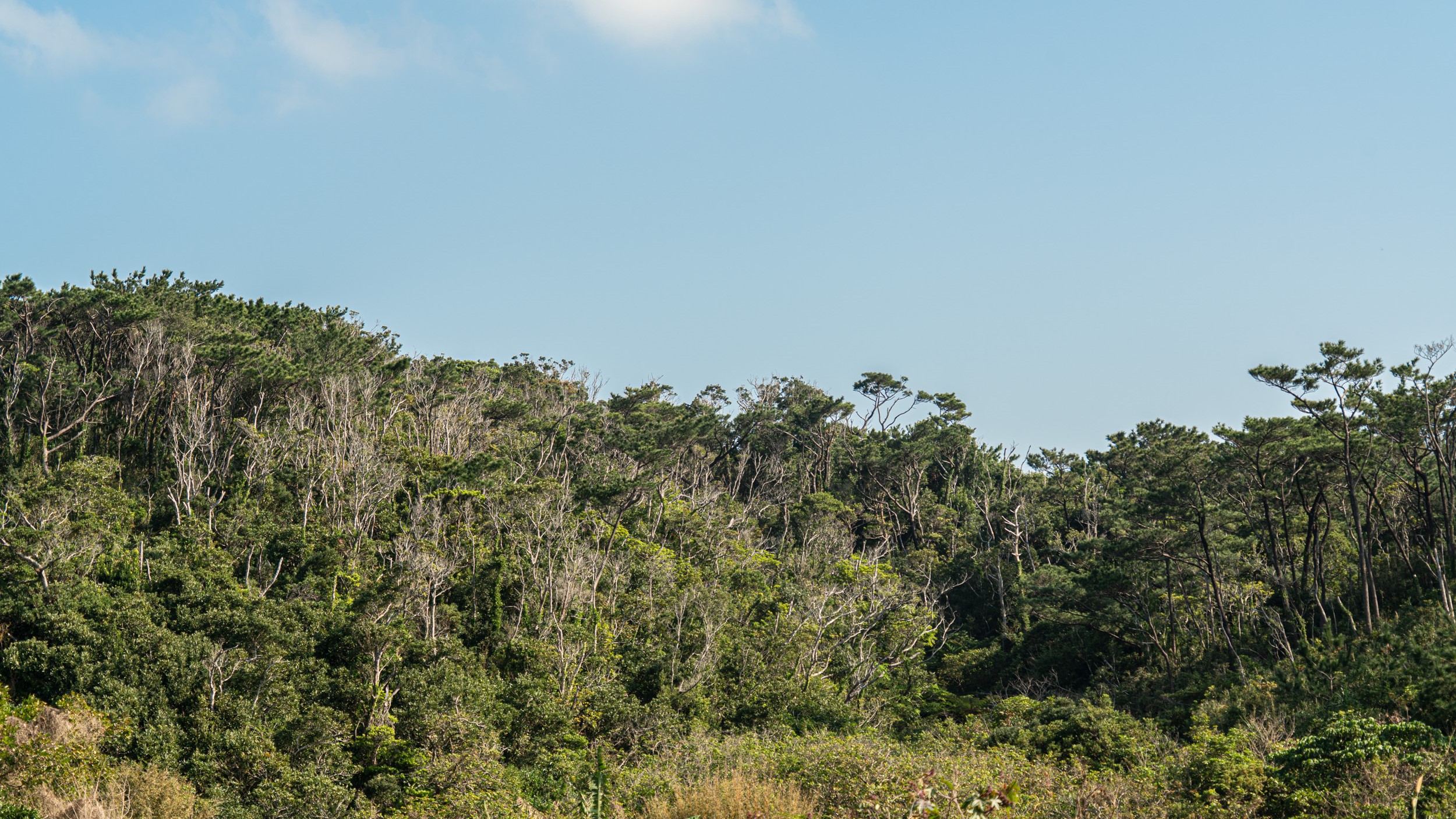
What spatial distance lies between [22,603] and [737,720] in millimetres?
18534

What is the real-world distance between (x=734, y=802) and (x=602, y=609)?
22.0m

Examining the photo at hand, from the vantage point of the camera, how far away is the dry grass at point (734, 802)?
1004cm

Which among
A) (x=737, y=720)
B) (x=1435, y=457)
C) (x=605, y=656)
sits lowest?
(x=737, y=720)

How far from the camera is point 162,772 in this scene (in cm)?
1944

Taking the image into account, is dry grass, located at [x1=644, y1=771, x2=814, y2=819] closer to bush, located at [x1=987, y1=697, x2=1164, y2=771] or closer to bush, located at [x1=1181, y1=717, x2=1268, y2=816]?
bush, located at [x1=1181, y1=717, x2=1268, y2=816]

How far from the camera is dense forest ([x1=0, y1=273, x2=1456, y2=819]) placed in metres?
17.1

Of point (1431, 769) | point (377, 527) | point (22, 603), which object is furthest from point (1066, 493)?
point (22, 603)

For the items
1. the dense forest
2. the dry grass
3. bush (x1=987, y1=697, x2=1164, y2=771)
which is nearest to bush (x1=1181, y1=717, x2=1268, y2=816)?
the dense forest

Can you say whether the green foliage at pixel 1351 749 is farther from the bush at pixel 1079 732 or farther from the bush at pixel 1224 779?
the bush at pixel 1079 732

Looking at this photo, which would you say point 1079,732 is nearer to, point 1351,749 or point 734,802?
point 1351,749

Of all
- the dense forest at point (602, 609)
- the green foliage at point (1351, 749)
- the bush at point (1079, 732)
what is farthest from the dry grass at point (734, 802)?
the bush at point (1079, 732)

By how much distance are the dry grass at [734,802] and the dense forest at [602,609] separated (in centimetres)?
10

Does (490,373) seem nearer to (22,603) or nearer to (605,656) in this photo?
(605,656)

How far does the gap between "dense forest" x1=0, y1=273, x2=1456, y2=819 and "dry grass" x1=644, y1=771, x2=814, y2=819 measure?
10cm
